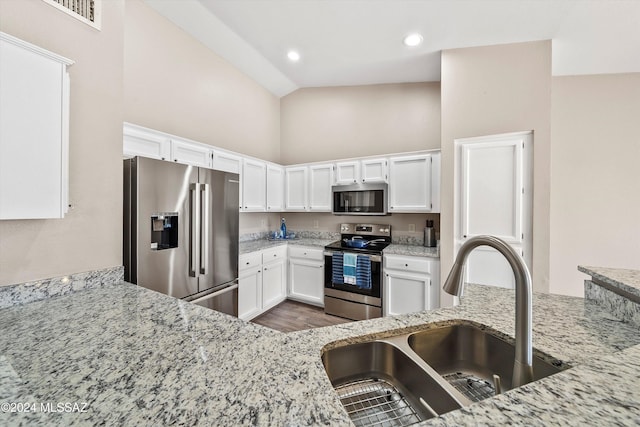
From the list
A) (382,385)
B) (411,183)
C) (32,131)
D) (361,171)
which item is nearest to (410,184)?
(411,183)

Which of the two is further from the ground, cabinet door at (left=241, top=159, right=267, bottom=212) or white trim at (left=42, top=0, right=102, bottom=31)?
white trim at (left=42, top=0, right=102, bottom=31)

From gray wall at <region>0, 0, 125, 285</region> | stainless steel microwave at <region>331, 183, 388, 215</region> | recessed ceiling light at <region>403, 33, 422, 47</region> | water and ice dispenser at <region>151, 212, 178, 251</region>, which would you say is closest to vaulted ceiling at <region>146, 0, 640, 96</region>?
recessed ceiling light at <region>403, 33, 422, 47</region>

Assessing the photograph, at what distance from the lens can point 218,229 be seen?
230cm

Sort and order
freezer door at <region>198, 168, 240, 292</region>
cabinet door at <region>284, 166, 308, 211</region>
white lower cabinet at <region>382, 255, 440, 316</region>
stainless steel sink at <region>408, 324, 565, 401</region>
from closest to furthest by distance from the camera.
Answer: stainless steel sink at <region>408, 324, 565, 401</region> < freezer door at <region>198, 168, 240, 292</region> < white lower cabinet at <region>382, 255, 440, 316</region> < cabinet door at <region>284, 166, 308, 211</region>

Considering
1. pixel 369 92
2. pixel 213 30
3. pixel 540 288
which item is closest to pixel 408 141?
pixel 369 92

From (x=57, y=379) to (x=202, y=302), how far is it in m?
1.60

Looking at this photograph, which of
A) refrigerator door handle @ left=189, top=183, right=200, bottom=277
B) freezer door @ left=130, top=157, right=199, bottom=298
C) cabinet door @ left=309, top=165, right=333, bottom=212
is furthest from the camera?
cabinet door @ left=309, top=165, right=333, bottom=212

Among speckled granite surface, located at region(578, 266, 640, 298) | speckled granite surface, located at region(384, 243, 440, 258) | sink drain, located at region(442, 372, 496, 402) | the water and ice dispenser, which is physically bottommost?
sink drain, located at region(442, 372, 496, 402)

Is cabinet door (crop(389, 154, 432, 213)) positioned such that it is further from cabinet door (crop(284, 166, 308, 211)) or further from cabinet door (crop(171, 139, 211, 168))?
cabinet door (crop(171, 139, 211, 168))

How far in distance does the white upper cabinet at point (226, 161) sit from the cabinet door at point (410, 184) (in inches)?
80.0

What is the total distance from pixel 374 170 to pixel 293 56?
1807mm

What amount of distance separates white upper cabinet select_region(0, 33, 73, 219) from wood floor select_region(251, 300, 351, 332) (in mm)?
2358

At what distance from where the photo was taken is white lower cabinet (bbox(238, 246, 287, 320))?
2.85 metres

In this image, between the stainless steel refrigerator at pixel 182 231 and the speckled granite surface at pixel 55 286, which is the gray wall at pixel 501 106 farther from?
the speckled granite surface at pixel 55 286
